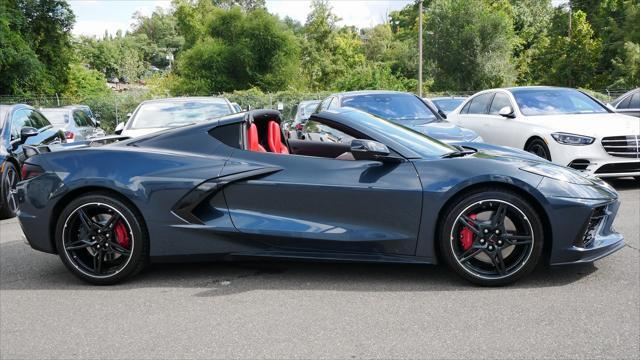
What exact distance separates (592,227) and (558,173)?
42 centimetres

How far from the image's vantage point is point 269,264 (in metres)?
4.92

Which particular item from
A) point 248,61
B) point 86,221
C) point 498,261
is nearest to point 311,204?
point 498,261

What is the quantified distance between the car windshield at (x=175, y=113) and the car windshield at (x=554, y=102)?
4.66 metres

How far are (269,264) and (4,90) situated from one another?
3511 cm

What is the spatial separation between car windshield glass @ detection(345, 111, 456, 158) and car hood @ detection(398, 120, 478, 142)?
11.1 feet

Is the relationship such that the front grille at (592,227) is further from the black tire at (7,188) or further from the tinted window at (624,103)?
the tinted window at (624,103)

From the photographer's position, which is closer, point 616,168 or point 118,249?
point 118,249

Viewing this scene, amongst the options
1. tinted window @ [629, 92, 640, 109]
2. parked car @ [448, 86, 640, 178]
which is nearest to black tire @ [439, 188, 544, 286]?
parked car @ [448, 86, 640, 178]

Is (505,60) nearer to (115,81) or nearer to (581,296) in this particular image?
(581,296)

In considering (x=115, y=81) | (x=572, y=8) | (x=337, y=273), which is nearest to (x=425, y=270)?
(x=337, y=273)

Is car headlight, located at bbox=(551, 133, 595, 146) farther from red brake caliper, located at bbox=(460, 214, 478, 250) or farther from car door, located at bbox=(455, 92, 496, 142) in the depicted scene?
red brake caliper, located at bbox=(460, 214, 478, 250)

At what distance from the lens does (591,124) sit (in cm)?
845

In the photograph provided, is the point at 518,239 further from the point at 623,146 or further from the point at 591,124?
the point at 591,124

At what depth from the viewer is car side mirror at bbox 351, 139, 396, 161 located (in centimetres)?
411
